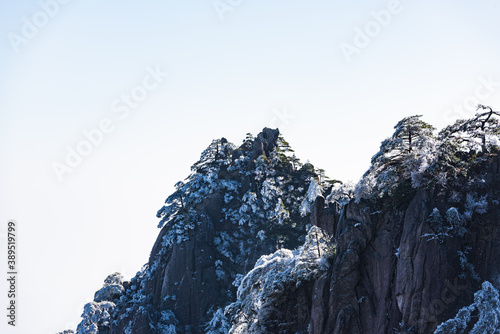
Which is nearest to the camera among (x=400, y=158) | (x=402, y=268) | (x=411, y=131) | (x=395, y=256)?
(x=402, y=268)

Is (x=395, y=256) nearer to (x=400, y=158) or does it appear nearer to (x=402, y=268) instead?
(x=402, y=268)

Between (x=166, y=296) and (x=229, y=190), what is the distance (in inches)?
823

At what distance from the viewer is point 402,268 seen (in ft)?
137

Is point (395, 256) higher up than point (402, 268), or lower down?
higher up

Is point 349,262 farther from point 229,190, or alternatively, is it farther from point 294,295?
point 229,190

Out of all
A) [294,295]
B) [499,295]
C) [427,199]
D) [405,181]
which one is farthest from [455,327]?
[294,295]

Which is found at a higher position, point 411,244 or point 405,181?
point 405,181

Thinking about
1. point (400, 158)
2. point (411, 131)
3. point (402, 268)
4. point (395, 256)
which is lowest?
point (402, 268)

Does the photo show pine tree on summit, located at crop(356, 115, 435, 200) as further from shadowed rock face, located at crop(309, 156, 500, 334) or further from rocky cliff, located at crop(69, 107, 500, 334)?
shadowed rock face, located at crop(309, 156, 500, 334)

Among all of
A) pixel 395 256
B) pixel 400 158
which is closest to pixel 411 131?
pixel 400 158

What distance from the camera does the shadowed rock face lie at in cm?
3891

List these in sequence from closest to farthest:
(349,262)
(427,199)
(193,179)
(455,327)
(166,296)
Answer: (455,327) < (427,199) < (349,262) < (166,296) < (193,179)

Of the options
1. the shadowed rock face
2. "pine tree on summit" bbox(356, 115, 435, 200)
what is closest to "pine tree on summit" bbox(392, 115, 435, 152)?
"pine tree on summit" bbox(356, 115, 435, 200)

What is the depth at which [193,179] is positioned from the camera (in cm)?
9488
